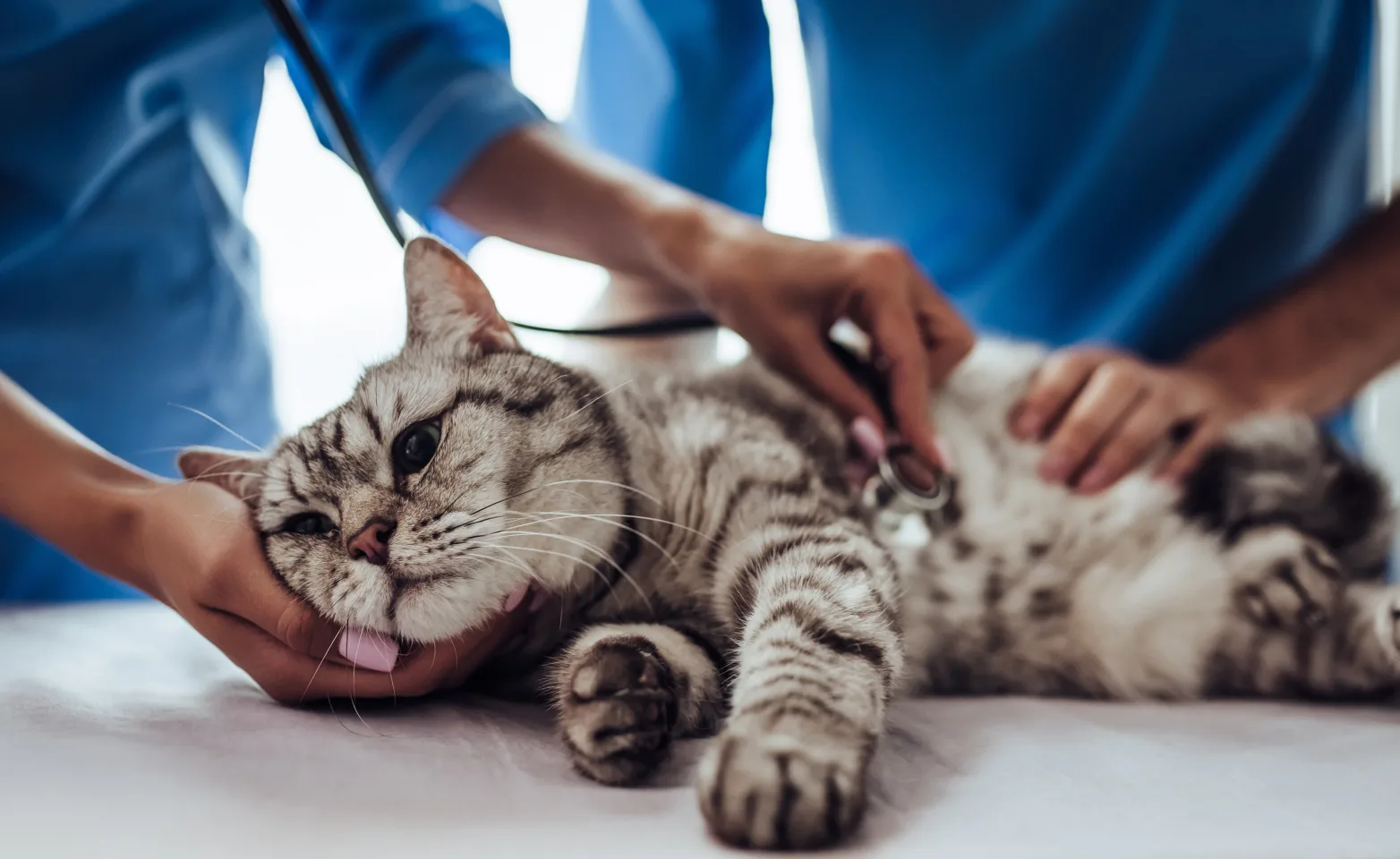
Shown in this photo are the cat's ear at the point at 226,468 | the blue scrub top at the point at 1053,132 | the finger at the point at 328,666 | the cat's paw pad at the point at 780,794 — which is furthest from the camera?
the blue scrub top at the point at 1053,132

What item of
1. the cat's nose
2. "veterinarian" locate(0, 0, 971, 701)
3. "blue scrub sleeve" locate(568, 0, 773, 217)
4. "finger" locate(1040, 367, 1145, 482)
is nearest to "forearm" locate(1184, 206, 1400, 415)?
"finger" locate(1040, 367, 1145, 482)

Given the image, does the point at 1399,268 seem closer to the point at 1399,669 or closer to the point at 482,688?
the point at 1399,669

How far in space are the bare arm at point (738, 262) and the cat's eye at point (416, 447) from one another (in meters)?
0.43

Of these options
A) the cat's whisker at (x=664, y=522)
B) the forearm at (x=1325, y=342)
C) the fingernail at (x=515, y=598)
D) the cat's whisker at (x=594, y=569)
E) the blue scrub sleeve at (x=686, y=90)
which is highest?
the blue scrub sleeve at (x=686, y=90)

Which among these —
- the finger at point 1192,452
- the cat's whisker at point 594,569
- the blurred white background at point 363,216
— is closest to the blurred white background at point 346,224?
the blurred white background at point 363,216

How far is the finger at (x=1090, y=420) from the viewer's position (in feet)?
3.63

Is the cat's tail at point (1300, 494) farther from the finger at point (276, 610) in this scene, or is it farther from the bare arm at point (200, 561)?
the finger at point (276, 610)

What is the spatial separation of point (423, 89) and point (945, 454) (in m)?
0.83

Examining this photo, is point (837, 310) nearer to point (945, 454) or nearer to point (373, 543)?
point (945, 454)

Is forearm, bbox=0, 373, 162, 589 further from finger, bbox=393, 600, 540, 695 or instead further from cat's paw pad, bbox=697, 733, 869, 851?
cat's paw pad, bbox=697, 733, 869, 851

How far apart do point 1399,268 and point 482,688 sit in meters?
1.30

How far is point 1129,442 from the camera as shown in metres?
1.10

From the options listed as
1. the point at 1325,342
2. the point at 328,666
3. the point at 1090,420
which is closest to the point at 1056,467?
the point at 1090,420

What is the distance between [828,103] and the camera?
1.48 metres
